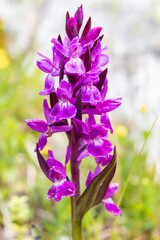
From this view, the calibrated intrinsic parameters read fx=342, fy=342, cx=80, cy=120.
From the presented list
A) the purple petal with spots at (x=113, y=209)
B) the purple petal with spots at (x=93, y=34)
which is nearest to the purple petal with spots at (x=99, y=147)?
the purple petal with spots at (x=113, y=209)

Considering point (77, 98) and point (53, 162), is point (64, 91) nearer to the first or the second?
point (77, 98)

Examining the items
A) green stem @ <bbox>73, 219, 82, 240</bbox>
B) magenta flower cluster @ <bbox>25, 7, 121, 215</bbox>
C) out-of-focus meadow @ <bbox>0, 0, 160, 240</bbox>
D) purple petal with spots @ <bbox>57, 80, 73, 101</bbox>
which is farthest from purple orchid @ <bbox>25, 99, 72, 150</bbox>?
out-of-focus meadow @ <bbox>0, 0, 160, 240</bbox>

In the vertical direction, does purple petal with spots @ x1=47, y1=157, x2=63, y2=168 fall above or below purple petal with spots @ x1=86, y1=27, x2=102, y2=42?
below

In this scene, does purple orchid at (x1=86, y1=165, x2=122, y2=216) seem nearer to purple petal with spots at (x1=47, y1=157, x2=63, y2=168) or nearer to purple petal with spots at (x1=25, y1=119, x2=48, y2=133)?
purple petal with spots at (x1=47, y1=157, x2=63, y2=168)

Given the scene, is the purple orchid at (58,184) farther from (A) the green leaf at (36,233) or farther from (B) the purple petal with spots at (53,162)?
(A) the green leaf at (36,233)

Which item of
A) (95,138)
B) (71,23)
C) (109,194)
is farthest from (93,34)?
(109,194)

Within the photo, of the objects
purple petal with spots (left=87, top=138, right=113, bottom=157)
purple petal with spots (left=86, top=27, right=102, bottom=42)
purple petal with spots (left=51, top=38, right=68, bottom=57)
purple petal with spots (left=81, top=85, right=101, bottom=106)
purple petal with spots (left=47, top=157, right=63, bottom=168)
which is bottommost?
purple petal with spots (left=47, top=157, right=63, bottom=168)

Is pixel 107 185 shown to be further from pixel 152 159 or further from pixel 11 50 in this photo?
pixel 11 50
